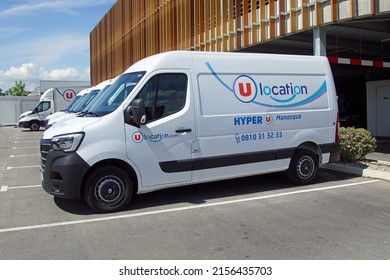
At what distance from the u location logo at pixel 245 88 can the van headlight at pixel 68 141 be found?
111 inches

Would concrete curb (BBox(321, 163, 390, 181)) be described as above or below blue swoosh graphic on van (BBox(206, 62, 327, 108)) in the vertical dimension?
below

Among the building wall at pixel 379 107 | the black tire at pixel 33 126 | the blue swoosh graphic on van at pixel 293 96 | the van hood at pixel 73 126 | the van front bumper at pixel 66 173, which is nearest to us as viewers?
the van front bumper at pixel 66 173

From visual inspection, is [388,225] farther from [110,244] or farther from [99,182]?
[99,182]

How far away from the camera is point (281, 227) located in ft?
18.2

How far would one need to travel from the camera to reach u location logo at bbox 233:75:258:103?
7.25 meters

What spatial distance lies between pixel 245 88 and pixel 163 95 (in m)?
1.59

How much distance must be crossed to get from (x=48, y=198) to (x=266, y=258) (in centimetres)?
462

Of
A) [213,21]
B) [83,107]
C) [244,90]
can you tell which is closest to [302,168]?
[244,90]

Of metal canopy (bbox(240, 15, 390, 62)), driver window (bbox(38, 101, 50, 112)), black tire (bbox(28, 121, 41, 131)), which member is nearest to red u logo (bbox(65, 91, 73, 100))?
driver window (bbox(38, 101, 50, 112))

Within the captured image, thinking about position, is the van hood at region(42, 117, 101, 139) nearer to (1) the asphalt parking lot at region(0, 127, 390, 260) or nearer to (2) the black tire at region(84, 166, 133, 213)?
(2) the black tire at region(84, 166, 133, 213)

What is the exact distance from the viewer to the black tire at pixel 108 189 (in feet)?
20.4

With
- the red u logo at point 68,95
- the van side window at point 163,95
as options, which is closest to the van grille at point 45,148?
the van side window at point 163,95

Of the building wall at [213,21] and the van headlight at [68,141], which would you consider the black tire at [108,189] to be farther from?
the building wall at [213,21]

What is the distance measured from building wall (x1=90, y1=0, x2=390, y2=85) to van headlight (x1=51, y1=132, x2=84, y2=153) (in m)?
7.60
